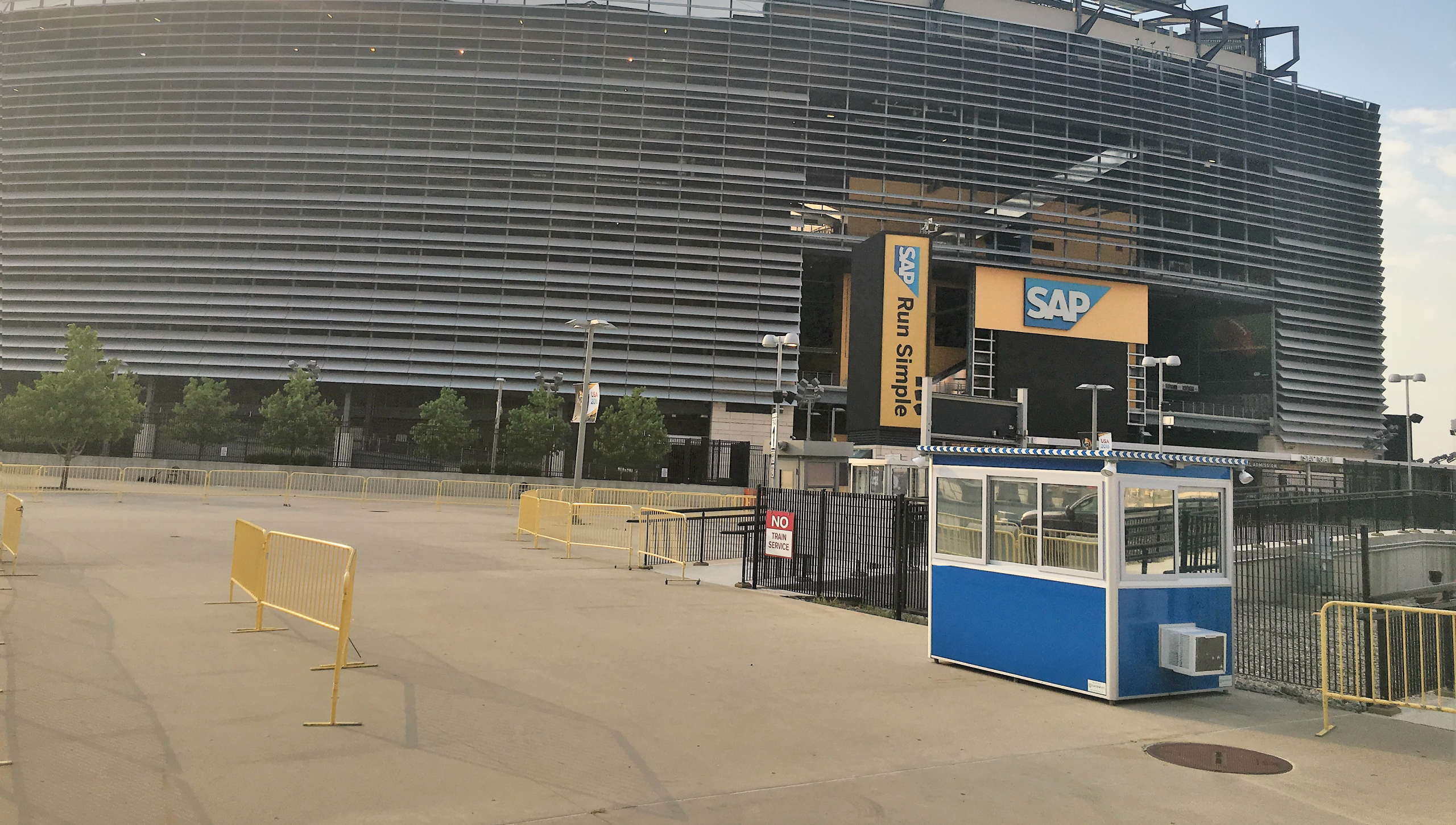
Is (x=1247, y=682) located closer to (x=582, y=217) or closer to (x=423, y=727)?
(x=423, y=727)

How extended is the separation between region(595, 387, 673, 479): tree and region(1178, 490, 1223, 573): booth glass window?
34872mm

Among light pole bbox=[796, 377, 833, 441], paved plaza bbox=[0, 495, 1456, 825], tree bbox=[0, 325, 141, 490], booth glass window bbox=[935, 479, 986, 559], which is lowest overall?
paved plaza bbox=[0, 495, 1456, 825]

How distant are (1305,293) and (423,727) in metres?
64.1

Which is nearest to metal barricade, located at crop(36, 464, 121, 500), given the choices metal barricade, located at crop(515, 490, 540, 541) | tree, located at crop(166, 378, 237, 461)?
tree, located at crop(166, 378, 237, 461)

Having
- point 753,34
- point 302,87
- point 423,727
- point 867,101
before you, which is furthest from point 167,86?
point 423,727

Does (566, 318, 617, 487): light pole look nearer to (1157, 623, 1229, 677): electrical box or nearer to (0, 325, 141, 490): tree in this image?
(1157, 623, 1229, 677): electrical box

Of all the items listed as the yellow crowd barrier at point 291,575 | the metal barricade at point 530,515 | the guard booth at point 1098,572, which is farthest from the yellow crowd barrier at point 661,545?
the guard booth at point 1098,572

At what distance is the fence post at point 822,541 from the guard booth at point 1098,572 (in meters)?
5.23

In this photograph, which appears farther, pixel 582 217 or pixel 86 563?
pixel 582 217

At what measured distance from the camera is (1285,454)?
5225 centimetres

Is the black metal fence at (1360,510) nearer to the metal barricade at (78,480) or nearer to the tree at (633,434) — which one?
the tree at (633,434)

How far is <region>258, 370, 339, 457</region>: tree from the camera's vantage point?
42.8m

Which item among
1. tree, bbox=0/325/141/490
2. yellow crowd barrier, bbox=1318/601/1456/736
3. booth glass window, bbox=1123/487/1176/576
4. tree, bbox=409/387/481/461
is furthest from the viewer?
tree, bbox=409/387/481/461

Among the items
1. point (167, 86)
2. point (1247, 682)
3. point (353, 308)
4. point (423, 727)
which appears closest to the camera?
point (423, 727)
